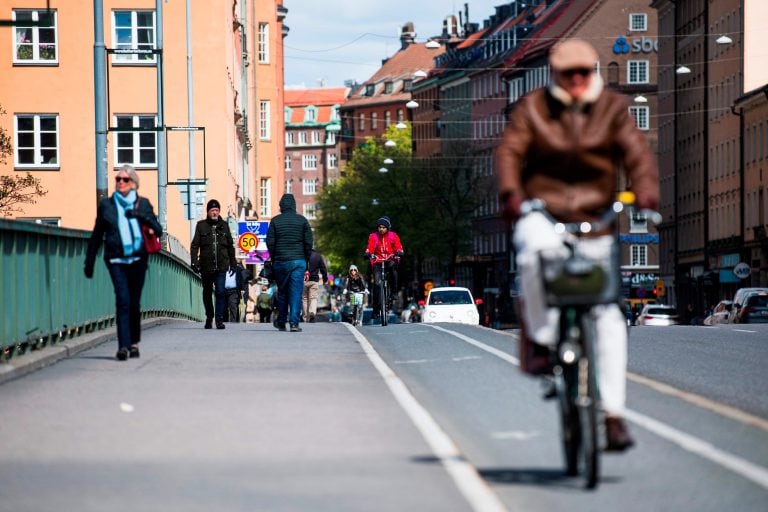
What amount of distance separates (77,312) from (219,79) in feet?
138

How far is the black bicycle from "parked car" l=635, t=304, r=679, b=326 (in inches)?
2747

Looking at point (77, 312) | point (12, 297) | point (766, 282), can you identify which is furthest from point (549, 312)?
point (766, 282)

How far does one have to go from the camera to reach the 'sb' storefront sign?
124875 millimetres

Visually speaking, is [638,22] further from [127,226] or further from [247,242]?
[127,226]

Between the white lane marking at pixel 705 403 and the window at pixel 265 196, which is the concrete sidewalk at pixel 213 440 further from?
the window at pixel 265 196

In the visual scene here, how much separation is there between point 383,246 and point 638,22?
318 ft

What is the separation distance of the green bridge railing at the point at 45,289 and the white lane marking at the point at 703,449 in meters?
6.57

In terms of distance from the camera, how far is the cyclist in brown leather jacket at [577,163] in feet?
31.9

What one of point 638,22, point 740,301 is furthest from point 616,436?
point 638,22

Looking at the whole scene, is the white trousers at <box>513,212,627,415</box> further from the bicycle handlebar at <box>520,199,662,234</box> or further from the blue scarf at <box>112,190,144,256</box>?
the blue scarf at <box>112,190,144,256</box>

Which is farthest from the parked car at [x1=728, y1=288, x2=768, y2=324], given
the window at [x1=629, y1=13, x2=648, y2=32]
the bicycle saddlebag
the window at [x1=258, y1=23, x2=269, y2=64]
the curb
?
the window at [x1=629, y1=13, x2=648, y2=32]

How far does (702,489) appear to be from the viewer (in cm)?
948

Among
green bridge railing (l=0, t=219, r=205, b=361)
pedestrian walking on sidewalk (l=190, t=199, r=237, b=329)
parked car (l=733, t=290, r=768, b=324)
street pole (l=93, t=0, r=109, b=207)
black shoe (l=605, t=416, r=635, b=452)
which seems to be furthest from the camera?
parked car (l=733, t=290, r=768, b=324)

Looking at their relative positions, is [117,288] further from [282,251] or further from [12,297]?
[282,251]
